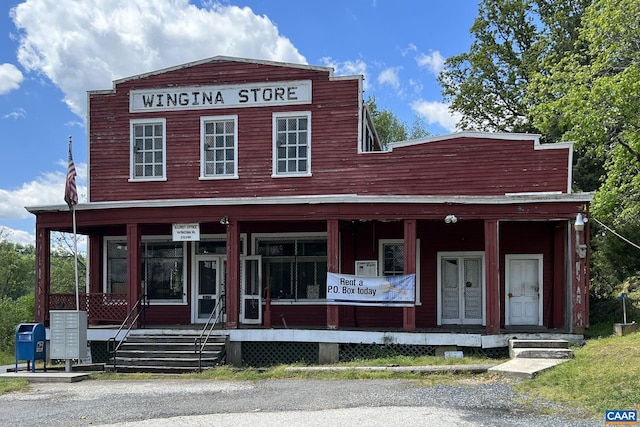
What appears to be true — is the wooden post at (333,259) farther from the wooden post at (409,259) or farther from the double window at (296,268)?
the double window at (296,268)

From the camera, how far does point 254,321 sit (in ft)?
58.9

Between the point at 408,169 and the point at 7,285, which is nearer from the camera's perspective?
the point at 408,169

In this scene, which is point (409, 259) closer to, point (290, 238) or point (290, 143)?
point (290, 238)

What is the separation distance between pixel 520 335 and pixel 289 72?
9057 mm

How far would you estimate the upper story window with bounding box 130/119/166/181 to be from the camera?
18.9 meters

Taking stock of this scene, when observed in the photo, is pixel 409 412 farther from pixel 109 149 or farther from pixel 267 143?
pixel 109 149

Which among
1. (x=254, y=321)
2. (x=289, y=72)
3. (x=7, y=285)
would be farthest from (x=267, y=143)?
(x=7, y=285)

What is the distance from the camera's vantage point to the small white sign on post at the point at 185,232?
54.3 ft

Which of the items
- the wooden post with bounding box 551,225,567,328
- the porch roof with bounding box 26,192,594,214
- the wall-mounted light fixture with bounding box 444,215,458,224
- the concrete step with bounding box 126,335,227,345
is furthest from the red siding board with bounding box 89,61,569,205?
the concrete step with bounding box 126,335,227,345

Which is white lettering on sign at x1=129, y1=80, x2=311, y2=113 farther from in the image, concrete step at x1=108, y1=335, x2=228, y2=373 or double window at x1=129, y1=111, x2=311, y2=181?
concrete step at x1=108, y1=335, x2=228, y2=373

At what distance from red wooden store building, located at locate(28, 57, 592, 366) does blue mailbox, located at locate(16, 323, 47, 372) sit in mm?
1572

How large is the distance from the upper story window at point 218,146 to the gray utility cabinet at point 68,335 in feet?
17.3

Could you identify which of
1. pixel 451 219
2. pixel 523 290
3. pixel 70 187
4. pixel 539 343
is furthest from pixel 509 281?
pixel 70 187

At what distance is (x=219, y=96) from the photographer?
1859 centimetres
